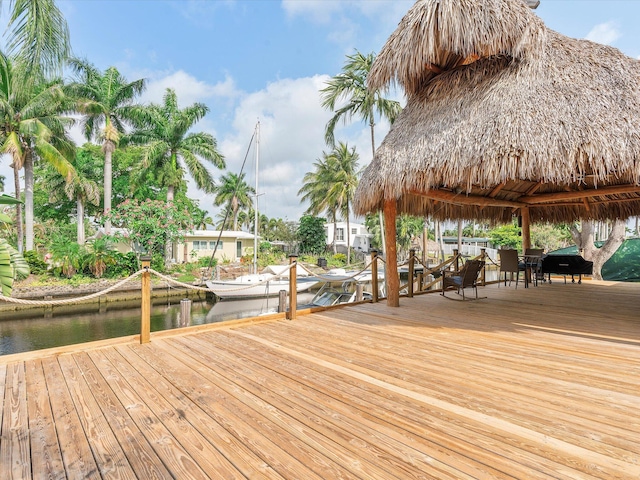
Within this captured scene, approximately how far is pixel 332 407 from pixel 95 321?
44.0ft

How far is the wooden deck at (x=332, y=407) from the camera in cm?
171

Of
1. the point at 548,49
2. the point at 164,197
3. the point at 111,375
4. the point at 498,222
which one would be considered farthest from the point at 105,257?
the point at 548,49

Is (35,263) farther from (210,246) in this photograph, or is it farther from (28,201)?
(210,246)

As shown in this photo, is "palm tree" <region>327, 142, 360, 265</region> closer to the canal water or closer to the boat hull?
the boat hull

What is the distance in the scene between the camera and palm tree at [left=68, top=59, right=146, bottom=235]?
62.4 feet

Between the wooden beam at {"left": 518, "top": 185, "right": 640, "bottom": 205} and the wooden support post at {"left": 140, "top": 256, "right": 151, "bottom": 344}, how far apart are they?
8016mm

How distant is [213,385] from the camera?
2709 mm

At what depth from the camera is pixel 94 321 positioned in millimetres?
12523

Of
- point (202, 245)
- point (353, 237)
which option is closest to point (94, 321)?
point (202, 245)

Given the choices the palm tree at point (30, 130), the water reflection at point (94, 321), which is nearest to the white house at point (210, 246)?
the palm tree at point (30, 130)

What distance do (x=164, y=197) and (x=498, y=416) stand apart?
27871 mm

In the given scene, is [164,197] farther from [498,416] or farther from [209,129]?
[498,416]

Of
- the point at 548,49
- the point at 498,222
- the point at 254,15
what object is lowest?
the point at 498,222

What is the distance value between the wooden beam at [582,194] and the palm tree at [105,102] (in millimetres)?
19921
